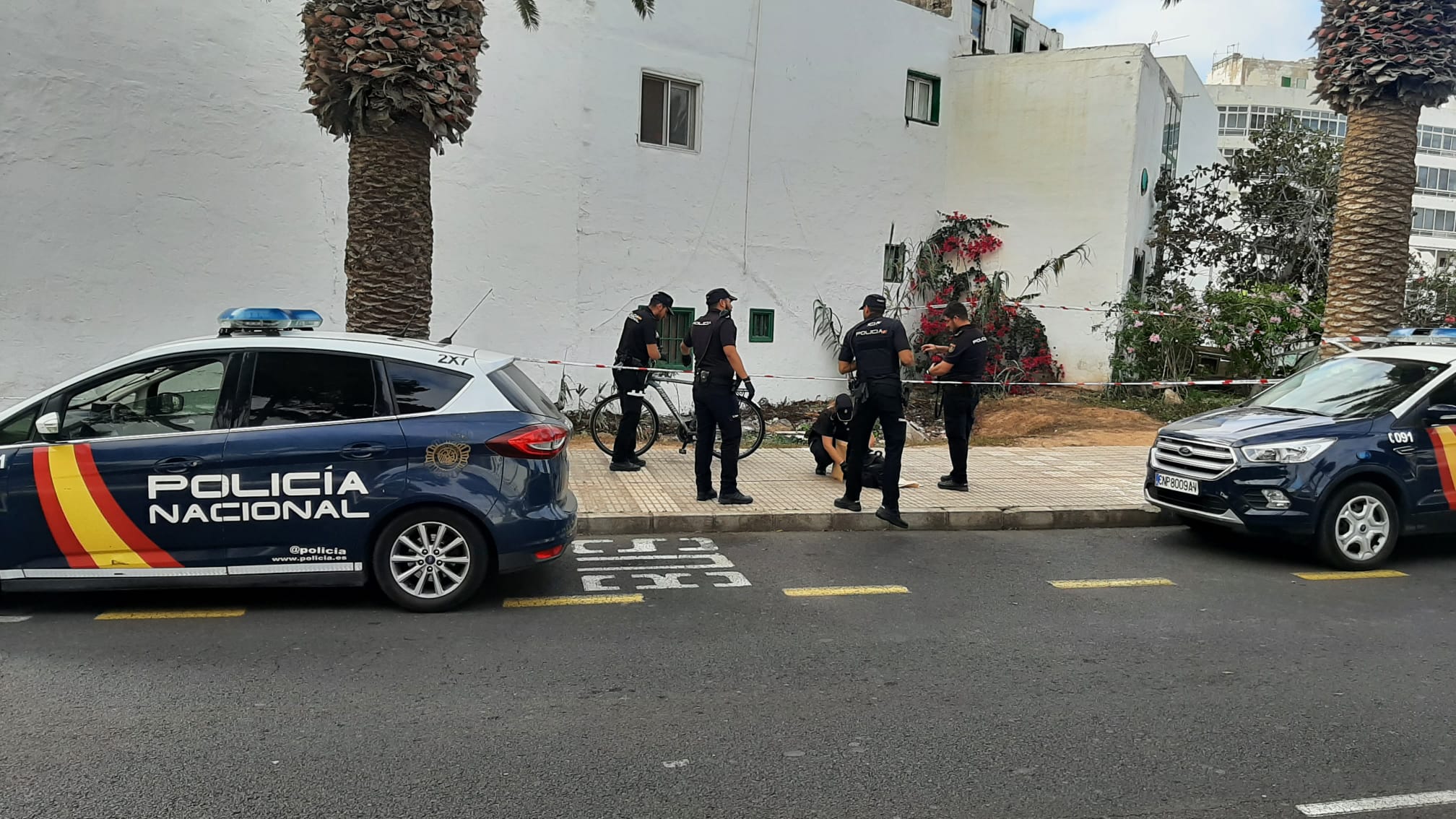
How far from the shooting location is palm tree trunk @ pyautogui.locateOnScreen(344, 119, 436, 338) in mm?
8320

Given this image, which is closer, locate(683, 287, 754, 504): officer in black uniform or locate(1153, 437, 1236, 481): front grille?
locate(1153, 437, 1236, 481): front grille

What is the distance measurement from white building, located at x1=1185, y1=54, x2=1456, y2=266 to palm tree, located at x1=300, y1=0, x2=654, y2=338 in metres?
43.2

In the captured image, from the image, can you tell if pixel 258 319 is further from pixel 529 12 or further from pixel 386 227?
pixel 529 12

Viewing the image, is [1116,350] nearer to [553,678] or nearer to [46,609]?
[553,678]

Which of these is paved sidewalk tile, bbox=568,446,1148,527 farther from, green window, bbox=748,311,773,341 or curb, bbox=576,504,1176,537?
green window, bbox=748,311,773,341

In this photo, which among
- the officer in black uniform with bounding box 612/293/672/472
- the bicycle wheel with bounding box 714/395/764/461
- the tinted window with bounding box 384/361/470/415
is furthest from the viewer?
the bicycle wheel with bounding box 714/395/764/461

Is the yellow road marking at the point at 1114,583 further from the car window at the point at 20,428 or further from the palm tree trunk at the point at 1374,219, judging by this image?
the palm tree trunk at the point at 1374,219

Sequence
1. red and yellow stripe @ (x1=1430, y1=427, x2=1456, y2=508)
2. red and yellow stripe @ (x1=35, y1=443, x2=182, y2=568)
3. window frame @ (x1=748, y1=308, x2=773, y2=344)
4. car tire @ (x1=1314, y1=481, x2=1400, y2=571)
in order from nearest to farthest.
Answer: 1. red and yellow stripe @ (x1=35, y1=443, x2=182, y2=568)
2. car tire @ (x1=1314, y1=481, x2=1400, y2=571)
3. red and yellow stripe @ (x1=1430, y1=427, x2=1456, y2=508)
4. window frame @ (x1=748, y1=308, x2=773, y2=344)

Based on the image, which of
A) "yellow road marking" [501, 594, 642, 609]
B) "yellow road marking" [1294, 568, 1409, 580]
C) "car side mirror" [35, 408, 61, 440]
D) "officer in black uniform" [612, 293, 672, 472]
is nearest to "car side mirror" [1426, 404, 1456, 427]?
"yellow road marking" [1294, 568, 1409, 580]

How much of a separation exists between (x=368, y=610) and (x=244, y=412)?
1.32 metres

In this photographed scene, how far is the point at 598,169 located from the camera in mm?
13438

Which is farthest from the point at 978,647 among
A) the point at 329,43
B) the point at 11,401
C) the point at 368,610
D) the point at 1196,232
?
the point at 1196,232

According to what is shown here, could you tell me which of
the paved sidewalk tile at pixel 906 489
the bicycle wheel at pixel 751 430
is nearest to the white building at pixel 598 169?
the bicycle wheel at pixel 751 430

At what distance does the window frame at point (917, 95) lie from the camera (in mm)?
16531
